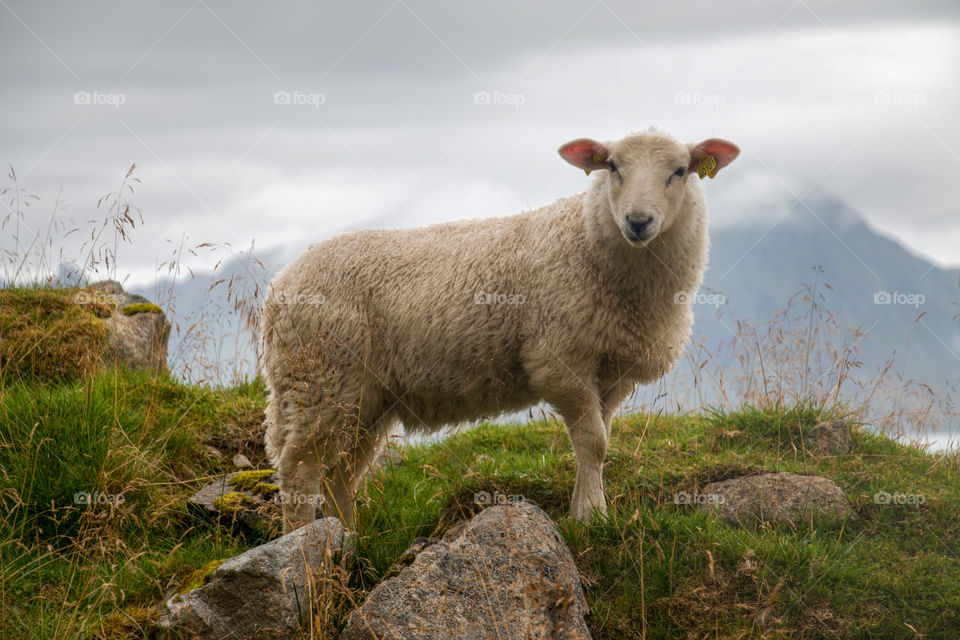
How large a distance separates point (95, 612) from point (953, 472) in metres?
6.23

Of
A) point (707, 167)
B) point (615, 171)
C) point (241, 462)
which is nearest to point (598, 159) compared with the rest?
point (615, 171)

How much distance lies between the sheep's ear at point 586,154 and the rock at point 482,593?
2.90 meters

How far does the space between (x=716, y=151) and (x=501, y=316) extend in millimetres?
2023

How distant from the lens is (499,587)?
12.3ft

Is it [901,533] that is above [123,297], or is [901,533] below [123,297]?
below

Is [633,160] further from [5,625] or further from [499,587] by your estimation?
[5,625]

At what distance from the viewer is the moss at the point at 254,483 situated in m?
6.09

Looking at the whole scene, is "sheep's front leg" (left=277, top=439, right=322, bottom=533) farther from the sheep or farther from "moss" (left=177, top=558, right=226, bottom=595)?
"moss" (left=177, top=558, right=226, bottom=595)

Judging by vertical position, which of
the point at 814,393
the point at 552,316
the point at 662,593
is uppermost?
the point at 552,316

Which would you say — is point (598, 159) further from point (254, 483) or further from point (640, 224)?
point (254, 483)

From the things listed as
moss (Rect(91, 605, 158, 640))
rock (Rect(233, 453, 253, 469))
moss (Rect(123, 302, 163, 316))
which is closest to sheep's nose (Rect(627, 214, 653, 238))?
moss (Rect(91, 605, 158, 640))

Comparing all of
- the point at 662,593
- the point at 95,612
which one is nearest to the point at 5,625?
the point at 95,612

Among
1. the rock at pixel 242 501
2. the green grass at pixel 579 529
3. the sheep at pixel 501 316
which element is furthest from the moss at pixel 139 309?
the rock at pixel 242 501

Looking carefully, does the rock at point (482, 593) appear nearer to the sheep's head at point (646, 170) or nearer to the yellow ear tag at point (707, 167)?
the sheep's head at point (646, 170)
